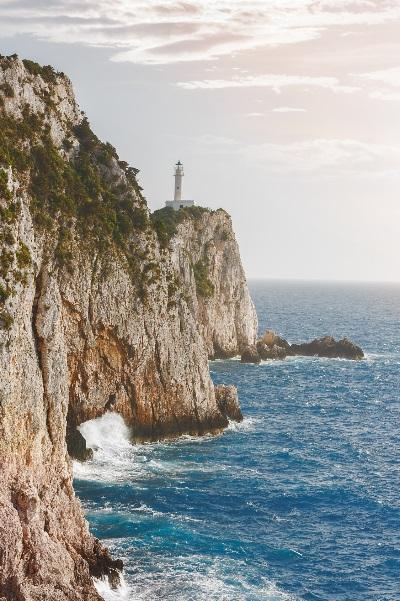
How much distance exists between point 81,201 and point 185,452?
25.7 m

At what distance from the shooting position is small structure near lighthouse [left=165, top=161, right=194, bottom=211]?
133375 millimetres

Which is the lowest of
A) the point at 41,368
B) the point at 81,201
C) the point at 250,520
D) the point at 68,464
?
the point at 250,520

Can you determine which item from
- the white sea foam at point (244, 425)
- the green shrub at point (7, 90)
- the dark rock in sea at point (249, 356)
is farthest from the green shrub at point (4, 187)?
the dark rock in sea at point (249, 356)

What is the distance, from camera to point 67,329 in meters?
65.2

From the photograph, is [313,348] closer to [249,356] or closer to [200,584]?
[249,356]

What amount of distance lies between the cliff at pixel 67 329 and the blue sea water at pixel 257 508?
126 inches

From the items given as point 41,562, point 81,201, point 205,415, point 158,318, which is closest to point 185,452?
point 205,415

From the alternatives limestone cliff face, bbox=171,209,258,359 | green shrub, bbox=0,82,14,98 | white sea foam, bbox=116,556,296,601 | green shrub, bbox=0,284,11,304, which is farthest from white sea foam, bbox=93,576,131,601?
limestone cliff face, bbox=171,209,258,359

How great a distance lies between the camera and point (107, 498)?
2240 inches

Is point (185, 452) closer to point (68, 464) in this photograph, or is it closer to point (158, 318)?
point (158, 318)

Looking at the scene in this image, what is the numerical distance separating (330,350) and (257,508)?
278 ft

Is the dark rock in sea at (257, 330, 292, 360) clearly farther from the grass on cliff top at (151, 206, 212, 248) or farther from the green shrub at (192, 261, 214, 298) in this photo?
the grass on cliff top at (151, 206, 212, 248)

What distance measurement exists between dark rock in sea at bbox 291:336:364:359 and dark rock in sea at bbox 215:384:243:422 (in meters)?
57.4

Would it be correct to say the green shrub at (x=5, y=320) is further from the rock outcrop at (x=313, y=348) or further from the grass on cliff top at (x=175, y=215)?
the rock outcrop at (x=313, y=348)
